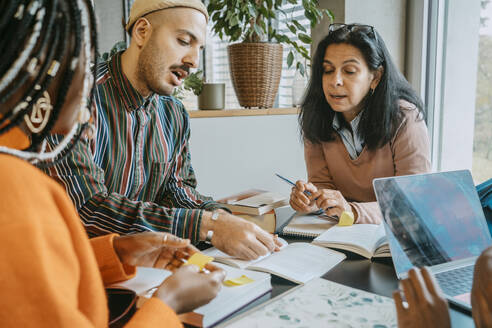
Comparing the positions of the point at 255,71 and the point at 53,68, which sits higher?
the point at 255,71

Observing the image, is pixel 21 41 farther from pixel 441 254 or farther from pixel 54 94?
pixel 441 254

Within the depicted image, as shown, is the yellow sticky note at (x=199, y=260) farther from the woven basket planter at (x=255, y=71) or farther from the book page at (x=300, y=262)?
the woven basket planter at (x=255, y=71)

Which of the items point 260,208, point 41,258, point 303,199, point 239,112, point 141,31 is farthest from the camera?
point 239,112

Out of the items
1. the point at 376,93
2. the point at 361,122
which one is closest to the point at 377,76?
the point at 376,93

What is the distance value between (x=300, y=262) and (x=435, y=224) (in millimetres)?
303

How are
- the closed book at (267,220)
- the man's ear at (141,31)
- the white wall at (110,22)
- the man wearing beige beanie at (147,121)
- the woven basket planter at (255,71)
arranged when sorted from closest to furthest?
the closed book at (267,220) < the man wearing beige beanie at (147,121) < the man's ear at (141,31) < the woven basket planter at (255,71) < the white wall at (110,22)

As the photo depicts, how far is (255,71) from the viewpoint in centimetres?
207

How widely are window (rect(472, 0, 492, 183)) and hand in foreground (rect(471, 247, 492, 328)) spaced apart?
1.62m

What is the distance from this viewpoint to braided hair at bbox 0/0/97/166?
46 cm

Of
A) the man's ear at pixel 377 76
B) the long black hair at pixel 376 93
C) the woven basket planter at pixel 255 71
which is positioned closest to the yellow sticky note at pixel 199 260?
the long black hair at pixel 376 93

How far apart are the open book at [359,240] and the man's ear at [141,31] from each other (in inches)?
36.2

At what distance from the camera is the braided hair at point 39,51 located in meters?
0.46

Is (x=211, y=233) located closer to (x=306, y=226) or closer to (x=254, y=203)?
(x=254, y=203)

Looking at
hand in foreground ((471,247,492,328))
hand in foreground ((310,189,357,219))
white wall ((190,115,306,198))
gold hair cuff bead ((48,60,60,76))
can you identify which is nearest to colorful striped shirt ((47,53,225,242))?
hand in foreground ((310,189,357,219))
